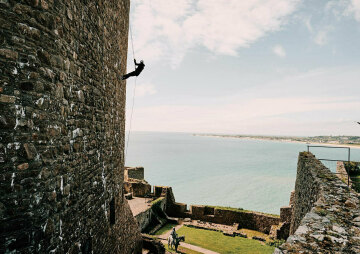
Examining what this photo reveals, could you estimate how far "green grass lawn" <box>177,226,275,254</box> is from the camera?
17.2 meters

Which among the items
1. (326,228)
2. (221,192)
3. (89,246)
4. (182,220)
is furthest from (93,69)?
(221,192)

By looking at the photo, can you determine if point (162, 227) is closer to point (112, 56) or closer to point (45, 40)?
point (112, 56)

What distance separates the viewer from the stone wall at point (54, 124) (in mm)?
2311

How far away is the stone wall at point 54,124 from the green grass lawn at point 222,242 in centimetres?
1521

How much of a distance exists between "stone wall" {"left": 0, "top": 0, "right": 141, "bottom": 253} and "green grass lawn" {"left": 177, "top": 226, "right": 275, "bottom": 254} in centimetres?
1521

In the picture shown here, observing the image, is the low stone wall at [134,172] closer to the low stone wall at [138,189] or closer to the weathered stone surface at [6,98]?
the low stone wall at [138,189]

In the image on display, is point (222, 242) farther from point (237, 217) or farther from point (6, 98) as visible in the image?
point (6, 98)

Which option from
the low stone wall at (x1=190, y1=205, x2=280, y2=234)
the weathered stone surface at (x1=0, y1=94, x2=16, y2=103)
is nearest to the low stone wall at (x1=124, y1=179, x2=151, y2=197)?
the low stone wall at (x1=190, y1=205, x2=280, y2=234)

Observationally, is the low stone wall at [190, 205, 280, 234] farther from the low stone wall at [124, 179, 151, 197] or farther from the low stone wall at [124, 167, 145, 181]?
the low stone wall at [124, 167, 145, 181]

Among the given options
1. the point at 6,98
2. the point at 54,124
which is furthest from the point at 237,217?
the point at 6,98

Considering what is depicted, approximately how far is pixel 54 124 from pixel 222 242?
64.2ft

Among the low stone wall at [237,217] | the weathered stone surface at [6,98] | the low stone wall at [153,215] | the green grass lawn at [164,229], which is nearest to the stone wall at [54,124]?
the weathered stone surface at [6,98]

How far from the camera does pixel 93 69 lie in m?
4.31

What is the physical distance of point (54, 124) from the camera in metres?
2.96
